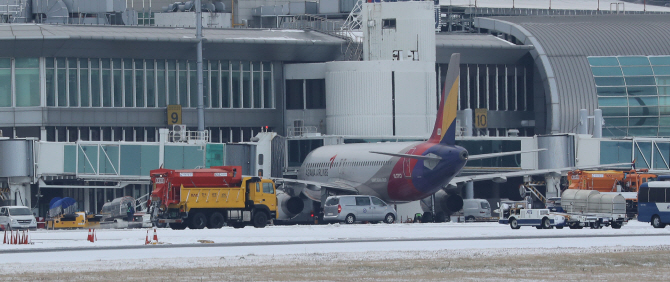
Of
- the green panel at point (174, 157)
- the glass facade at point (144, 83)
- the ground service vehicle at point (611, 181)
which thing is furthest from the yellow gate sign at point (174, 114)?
the ground service vehicle at point (611, 181)

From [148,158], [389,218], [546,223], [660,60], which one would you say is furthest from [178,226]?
[660,60]

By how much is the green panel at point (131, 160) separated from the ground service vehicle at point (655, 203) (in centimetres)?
3541

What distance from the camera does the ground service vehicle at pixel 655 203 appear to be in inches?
2111

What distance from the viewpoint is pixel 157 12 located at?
11500 cm

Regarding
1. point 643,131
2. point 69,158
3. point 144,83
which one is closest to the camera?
point 69,158

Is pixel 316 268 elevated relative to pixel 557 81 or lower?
lower

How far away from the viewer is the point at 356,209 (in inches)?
2491

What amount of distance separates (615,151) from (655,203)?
28.7 metres

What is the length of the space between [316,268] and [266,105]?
209ft

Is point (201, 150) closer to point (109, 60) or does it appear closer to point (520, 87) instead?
point (109, 60)

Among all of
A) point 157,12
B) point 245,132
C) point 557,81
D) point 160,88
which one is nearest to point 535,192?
point 557,81

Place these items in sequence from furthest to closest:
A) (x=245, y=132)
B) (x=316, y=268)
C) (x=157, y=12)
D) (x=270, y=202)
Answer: (x=157, y=12)
(x=245, y=132)
(x=270, y=202)
(x=316, y=268)

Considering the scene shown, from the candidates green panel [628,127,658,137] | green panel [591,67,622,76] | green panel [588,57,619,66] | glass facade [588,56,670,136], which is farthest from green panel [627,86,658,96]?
green panel [628,127,658,137]

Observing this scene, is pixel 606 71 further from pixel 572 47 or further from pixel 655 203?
pixel 655 203
